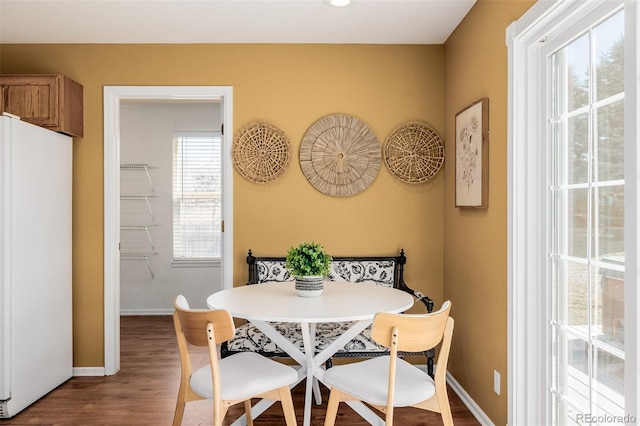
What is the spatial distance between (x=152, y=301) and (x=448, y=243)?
358 centimetres

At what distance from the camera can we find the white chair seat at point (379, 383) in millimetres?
1923

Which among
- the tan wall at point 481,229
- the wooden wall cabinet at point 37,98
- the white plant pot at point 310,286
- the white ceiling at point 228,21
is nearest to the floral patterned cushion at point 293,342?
the white plant pot at point 310,286

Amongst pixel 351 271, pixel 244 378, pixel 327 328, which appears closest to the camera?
pixel 244 378

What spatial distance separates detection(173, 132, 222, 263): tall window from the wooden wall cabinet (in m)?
2.14

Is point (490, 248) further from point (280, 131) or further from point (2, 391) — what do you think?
point (2, 391)

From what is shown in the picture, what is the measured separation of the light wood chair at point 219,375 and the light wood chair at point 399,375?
9.0 inches

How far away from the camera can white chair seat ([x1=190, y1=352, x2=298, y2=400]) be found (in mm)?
1976

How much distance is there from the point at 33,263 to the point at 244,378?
182cm

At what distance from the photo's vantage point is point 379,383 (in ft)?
6.56

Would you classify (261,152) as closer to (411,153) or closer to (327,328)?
(411,153)

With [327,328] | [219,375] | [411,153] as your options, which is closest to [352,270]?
[327,328]

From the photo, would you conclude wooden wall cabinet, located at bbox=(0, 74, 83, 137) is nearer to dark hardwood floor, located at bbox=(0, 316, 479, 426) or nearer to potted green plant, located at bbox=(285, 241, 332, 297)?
dark hardwood floor, located at bbox=(0, 316, 479, 426)

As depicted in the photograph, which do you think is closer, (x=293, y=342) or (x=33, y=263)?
(x=293, y=342)

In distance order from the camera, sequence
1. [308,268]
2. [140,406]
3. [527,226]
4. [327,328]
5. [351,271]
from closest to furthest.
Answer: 1. [527,226]
2. [308,268]
3. [140,406]
4. [327,328]
5. [351,271]
